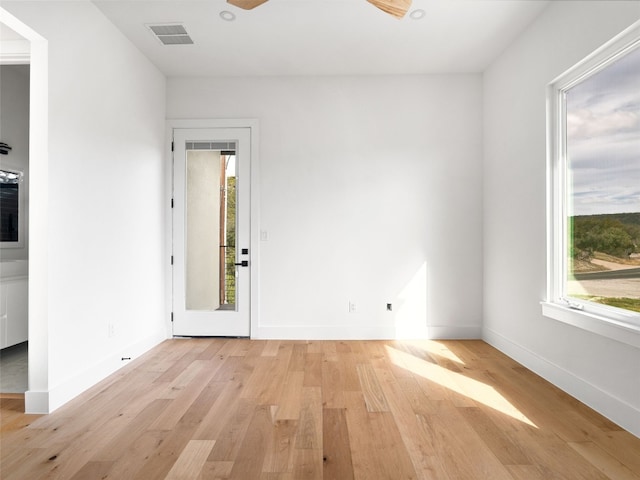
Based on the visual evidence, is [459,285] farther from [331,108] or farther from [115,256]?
[115,256]

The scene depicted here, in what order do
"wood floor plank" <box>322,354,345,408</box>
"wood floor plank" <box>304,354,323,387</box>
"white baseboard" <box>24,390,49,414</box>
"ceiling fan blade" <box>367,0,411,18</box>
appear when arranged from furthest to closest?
"wood floor plank" <box>304,354,323,387</box>
"wood floor plank" <box>322,354,345,408</box>
"white baseboard" <box>24,390,49,414</box>
"ceiling fan blade" <box>367,0,411,18</box>

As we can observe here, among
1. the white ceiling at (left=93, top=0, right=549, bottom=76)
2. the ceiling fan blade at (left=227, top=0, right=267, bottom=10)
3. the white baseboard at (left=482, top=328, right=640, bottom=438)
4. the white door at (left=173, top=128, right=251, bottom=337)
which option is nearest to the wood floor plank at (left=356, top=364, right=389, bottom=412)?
the white baseboard at (left=482, top=328, right=640, bottom=438)

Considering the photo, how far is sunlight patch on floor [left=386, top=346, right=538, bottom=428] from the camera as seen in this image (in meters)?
2.46

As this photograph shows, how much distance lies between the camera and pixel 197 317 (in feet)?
A: 13.9

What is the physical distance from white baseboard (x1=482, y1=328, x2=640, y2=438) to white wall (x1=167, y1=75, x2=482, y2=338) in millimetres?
794

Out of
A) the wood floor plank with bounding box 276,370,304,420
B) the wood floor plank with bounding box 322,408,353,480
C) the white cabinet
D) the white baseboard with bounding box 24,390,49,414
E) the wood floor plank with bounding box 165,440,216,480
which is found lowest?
the wood floor plank with bounding box 276,370,304,420

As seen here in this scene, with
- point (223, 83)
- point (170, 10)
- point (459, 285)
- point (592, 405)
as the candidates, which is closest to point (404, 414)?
point (592, 405)

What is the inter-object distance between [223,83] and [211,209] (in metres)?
1.44

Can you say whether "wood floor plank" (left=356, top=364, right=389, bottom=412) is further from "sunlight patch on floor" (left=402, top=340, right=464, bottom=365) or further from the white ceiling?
the white ceiling

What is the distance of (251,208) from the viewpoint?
Answer: 4.20 m

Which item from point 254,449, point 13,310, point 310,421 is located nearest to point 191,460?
point 254,449

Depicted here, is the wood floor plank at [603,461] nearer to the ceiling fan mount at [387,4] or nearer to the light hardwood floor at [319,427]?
the light hardwood floor at [319,427]

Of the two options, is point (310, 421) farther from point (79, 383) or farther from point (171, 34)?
point (171, 34)

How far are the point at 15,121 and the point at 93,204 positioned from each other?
200 cm
